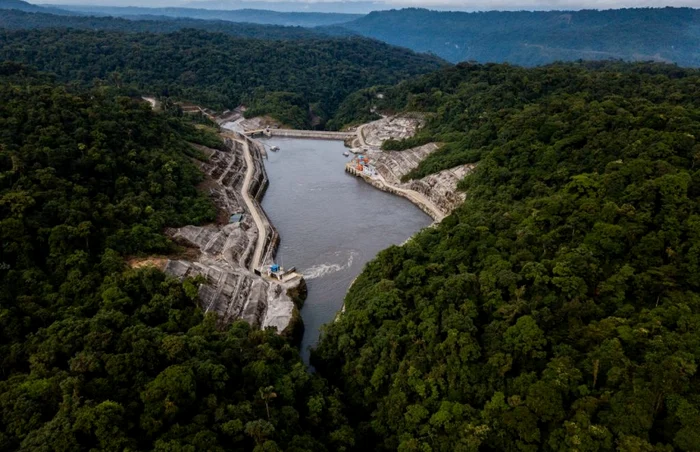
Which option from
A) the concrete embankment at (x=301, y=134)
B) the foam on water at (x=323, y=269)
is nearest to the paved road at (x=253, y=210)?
the foam on water at (x=323, y=269)

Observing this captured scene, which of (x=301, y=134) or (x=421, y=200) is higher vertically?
(x=301, y=134)

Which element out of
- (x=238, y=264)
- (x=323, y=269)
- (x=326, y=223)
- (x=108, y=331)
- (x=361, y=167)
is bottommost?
(x=323, y=269)

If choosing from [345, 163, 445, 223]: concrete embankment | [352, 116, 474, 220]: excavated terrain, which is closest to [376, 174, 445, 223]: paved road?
[345, 163, 445, 223]: concrete embankment

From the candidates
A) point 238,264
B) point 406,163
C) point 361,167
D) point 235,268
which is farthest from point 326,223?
point 361,167

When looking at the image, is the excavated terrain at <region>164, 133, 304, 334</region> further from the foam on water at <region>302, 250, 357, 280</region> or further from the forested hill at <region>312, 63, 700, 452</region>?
the forested hill at <region>312, 63, 700, 452</region>

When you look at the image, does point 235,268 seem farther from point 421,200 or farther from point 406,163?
point 406,163
